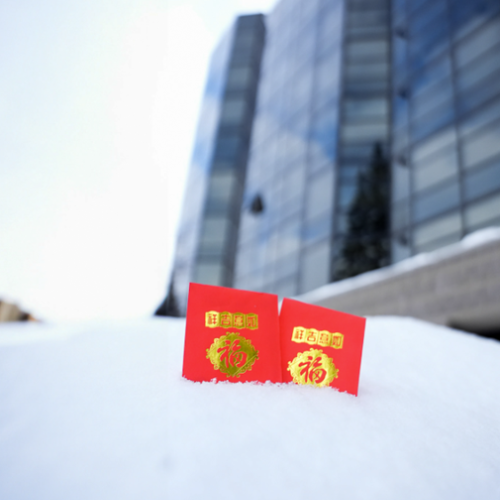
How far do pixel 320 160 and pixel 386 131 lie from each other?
1.92m

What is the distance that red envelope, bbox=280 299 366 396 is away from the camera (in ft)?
5.36

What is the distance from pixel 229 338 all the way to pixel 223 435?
18.2 inches

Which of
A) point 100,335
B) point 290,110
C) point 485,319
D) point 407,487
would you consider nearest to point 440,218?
point 485,319

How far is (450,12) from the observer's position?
11.0 m

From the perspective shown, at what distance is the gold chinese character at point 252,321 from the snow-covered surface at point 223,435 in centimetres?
23

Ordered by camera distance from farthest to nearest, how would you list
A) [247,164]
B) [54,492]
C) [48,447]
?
[247,164] → [48,447] → [54,492]

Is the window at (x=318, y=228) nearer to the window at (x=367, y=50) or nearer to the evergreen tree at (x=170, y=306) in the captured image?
the evergreen tree at (x=170, y=306)

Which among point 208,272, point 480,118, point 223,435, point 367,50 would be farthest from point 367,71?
point 223,435

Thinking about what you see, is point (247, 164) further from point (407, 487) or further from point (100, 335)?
point (407, 487)

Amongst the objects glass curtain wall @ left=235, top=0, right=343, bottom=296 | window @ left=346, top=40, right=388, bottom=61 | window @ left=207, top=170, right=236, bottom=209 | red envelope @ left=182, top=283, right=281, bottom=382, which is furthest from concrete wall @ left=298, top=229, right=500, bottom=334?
window @ left=346, top=40, right=388, bottom=61

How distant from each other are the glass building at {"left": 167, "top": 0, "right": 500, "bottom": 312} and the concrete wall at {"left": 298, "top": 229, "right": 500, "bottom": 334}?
7.91 feet

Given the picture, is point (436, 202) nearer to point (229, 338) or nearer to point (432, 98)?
point (432, 98)

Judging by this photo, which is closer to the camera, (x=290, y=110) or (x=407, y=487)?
(x=407, y=487)

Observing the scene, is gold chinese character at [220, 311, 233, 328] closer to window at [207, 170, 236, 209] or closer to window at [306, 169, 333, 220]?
window at [306, 169, 333, 220]
